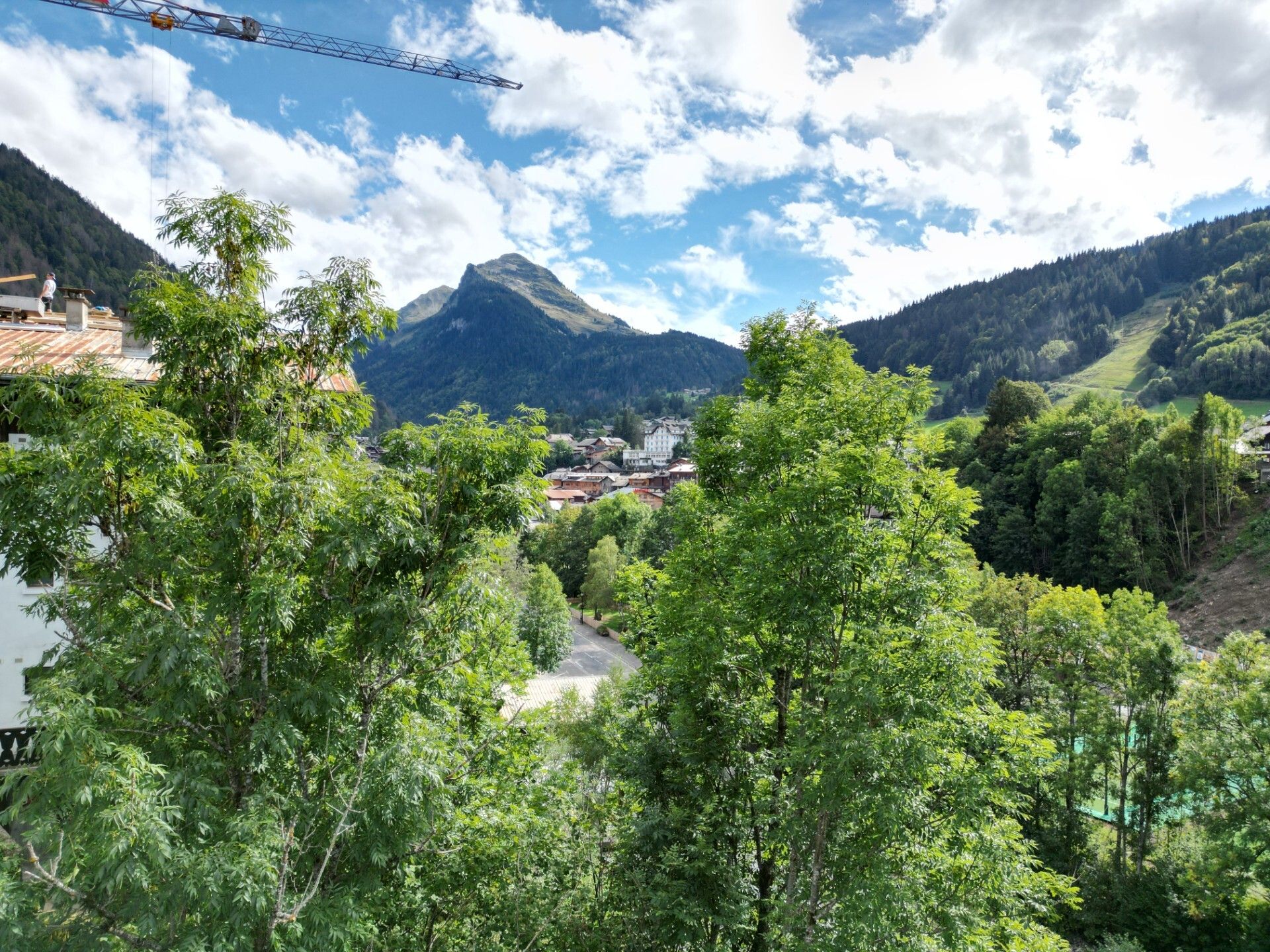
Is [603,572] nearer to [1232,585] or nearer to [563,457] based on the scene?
[1232,585]

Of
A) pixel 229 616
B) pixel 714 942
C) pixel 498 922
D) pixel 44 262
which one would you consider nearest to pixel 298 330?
pixel 229 616

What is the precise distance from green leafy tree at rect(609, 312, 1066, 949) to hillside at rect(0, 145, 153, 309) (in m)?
93.6

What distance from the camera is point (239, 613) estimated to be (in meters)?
5.28

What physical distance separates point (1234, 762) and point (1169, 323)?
175 metres

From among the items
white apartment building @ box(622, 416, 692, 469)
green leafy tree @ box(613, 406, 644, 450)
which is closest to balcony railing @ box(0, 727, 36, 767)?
white apartment building @ box(622, 416, 692, 469)

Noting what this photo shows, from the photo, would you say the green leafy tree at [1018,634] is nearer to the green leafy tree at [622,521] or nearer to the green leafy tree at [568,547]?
the green leafy tree at [622,521]

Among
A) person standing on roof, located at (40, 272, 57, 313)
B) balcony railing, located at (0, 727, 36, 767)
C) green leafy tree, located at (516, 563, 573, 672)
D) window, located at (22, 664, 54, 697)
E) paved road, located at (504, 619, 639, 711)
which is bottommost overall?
paved road, located at (504, 619, 639, 711)

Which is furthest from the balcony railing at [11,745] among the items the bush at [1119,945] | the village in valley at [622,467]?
the village in valley at [622,467]

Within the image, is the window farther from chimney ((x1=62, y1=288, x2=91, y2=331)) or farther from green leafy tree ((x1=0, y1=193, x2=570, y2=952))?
chimney ((x1=62, y1=288, x2=91, y2=331))

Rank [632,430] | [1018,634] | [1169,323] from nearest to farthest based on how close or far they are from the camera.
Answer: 1. [1018,634]
2. [1169,323]
3. [632,430]

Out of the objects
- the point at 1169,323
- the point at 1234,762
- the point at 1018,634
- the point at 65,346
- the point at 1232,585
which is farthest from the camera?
the point at 1169,323

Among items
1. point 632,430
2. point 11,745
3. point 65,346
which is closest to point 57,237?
point 65,346

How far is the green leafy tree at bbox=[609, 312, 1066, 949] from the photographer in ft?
25.7

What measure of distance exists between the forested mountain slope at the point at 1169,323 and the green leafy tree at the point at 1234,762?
367 feet
